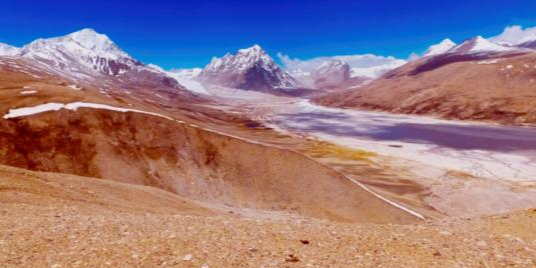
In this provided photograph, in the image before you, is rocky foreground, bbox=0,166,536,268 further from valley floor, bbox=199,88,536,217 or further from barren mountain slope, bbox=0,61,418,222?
valley floor, bbox=199,88,536,217

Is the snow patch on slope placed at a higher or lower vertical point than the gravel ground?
higher

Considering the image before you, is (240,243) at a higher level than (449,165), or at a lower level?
higher

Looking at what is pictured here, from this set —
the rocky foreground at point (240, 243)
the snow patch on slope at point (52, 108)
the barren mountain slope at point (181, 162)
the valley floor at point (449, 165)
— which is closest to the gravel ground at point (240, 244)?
the rocky foreground at point (240, 243)

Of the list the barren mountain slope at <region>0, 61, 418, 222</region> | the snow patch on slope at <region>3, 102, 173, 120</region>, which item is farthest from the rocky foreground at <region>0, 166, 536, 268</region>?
the snow patch on slope at <region>3, 102, 173, 120</region>

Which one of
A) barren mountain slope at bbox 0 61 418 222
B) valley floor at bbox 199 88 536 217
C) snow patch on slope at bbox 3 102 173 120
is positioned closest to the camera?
barren mountain slope at bbox 0 61 418 222

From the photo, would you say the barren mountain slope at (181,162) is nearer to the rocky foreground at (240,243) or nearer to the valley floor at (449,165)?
the valley floor at (449,165)

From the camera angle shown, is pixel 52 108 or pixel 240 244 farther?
pixel 52 108

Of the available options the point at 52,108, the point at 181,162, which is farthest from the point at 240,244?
the point at 52,108

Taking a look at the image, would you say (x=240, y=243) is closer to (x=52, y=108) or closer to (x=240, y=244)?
(x=240, y=244)
